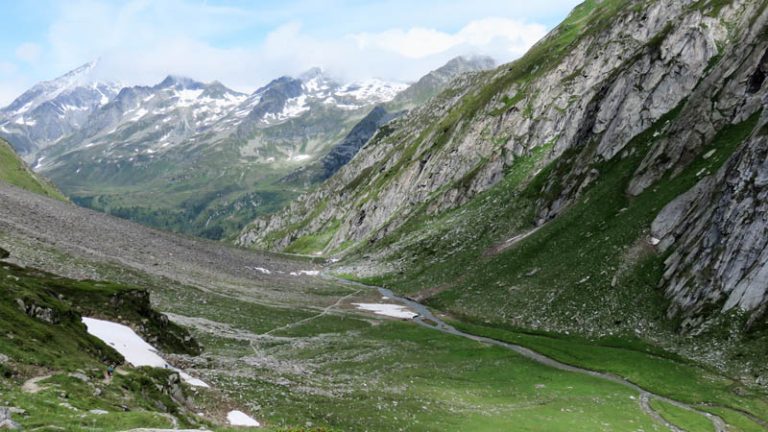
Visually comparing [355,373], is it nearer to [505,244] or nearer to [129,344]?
[129,344]

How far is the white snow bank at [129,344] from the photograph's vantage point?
39.1 m

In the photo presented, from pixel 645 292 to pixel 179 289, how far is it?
7498cm

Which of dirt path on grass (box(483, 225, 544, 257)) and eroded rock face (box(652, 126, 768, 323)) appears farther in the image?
dirt path on grass (box(483, 225, 544, 257))

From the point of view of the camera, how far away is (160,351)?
147ft

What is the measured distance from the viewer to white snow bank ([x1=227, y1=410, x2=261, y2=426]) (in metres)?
31.4

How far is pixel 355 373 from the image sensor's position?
178ft

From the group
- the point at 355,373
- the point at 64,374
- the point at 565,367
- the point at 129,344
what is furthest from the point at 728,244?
the point at 64,374

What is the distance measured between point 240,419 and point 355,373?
77.0ft

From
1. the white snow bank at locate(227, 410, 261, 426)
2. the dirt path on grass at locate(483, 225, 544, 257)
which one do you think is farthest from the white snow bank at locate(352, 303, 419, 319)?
the white snow bank at locate(227, 410, 261, 426)

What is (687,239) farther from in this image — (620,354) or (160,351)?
(160,351)

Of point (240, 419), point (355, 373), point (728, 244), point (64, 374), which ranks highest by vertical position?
point (728, 244)

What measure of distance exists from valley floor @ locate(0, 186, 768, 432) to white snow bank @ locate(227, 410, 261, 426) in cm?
79

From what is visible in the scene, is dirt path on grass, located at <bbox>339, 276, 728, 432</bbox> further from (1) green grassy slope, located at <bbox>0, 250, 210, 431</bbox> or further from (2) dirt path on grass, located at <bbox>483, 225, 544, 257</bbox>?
(1) green grassy slope, located at <bbox>0, 250, 210, 431</bbox>

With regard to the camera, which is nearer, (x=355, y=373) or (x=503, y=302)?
(x=355, y=373)
